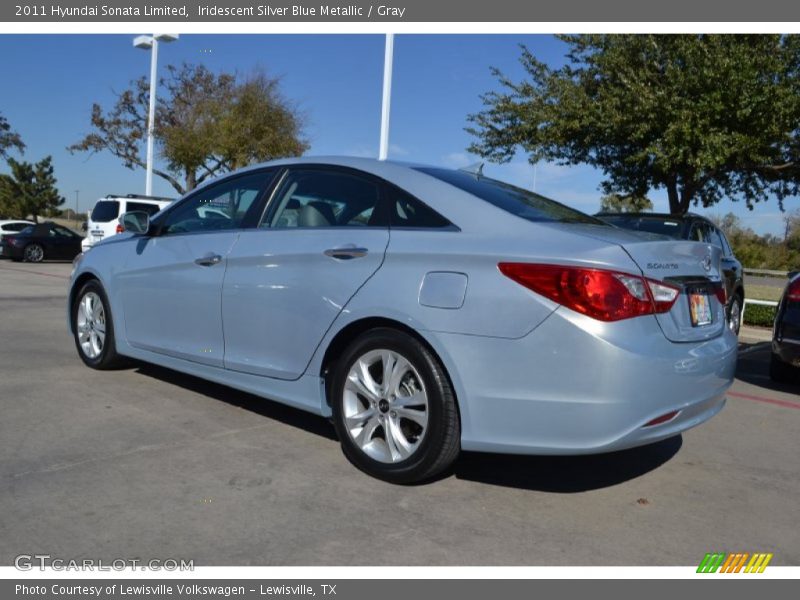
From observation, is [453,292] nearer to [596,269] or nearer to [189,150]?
[596,269]

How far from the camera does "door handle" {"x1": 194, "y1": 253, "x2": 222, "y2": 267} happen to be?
446 centimetres

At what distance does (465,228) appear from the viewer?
3453 millimetres

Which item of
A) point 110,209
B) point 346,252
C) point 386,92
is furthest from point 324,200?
point 110,209

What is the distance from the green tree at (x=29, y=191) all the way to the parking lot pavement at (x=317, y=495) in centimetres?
5815

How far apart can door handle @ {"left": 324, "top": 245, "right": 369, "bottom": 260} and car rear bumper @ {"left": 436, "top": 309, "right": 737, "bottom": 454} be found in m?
0.69

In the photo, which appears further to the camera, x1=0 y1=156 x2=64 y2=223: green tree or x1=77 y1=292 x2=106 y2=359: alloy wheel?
x1=0 y1=156 x2=64 y2=223: green tree

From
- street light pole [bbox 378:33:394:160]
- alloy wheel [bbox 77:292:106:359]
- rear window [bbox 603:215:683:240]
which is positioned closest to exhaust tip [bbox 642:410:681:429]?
alloy wheel [bbox 77:292:106:359]

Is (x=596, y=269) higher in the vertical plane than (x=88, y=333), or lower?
higher

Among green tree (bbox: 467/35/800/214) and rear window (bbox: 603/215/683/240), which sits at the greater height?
green tree (bbox: 467/35/800/214)

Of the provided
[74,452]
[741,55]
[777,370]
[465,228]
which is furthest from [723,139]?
[74,452]

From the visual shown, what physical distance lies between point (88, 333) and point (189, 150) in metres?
21.8

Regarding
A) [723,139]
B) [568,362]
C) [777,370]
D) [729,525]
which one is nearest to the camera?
[568,362]

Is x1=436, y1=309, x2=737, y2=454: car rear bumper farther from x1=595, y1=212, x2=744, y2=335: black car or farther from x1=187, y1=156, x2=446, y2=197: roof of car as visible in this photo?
x1=595, y1=212, x2=744, y2=335: black car

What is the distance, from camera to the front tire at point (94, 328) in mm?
5523
